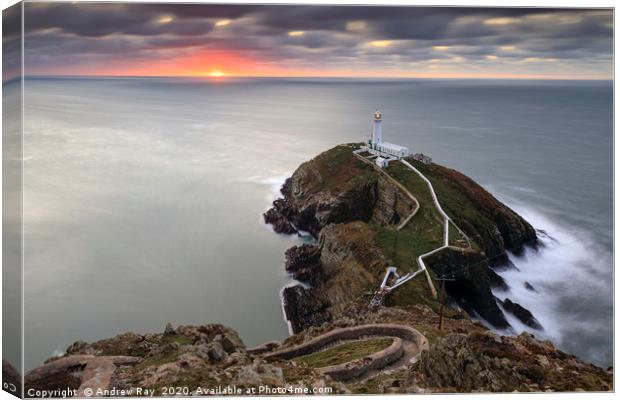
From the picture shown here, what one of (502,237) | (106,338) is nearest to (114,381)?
(106,338)

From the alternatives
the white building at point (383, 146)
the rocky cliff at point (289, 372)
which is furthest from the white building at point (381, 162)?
the rocky cliff at point (289, 372)

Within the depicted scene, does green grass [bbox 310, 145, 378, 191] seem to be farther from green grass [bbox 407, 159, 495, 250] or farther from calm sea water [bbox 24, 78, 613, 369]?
calm sea water [bbox 24, 78, 613, 369]

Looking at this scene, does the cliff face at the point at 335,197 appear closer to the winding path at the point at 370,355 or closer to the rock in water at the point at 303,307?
the rock in water at the point at 303,307

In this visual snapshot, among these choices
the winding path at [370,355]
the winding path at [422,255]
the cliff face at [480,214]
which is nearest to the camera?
the winding path at [370,355]

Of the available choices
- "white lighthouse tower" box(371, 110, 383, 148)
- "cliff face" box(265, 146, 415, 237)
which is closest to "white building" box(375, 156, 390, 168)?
"cliff face" box(265, 146, 415, 237)

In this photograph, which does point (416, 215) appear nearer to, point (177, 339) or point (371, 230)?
point (371, 230)

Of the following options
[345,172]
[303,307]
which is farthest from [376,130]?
[303,307]

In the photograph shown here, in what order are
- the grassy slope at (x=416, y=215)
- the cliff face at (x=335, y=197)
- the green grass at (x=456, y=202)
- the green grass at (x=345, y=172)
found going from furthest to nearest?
the green grass at (x=345, y=172), the cliff face at (x=335, y=197), the green grass at (x=456, y=202), the grassy slope at (x=416, y=215)
